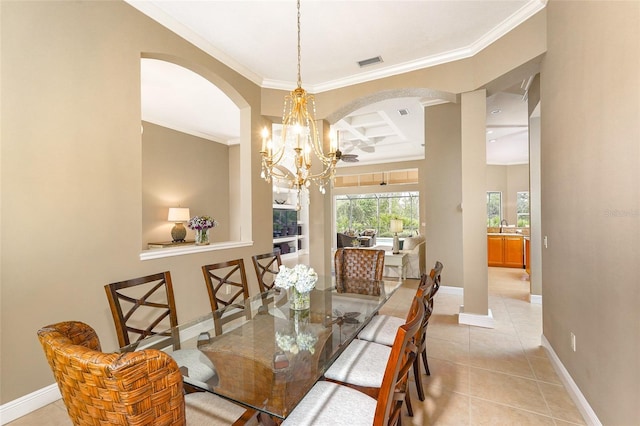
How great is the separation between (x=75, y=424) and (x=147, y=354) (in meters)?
0.37

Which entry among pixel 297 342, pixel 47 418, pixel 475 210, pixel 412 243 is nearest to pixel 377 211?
pixel 412 243

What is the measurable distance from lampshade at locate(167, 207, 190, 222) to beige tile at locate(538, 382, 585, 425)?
569 centimetres

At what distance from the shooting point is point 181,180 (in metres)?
5.95

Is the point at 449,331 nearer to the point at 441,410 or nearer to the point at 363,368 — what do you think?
the point at 441,410

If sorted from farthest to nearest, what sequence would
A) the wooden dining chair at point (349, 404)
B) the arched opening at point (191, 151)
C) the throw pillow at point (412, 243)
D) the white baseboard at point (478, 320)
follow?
the throw pillow at point (412, 243) < the arched opening at point (191, 151) < the white baseboard at point (478, 320) < the wooden dining chair at point (349, 404)

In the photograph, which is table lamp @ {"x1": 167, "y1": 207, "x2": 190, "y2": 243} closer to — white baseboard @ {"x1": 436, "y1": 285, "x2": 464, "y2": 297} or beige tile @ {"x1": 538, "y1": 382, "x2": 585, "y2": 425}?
white baseboard @ {"x1": 436, "y1": 285, "x2": 464, "y2": 297}

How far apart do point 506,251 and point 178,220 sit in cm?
758

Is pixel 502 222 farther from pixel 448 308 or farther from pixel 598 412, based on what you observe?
pixel 598 412

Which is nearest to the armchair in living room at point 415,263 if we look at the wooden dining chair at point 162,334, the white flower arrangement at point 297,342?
the white flower arrangement at point 297,342

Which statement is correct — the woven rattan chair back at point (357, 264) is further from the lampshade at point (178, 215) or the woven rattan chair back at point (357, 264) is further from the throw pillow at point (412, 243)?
the lampshade at point (178, 215)

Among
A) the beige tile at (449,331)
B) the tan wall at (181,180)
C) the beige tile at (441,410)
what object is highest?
the tan wall at (181,180)

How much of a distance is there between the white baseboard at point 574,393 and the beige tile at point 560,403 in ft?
0.10

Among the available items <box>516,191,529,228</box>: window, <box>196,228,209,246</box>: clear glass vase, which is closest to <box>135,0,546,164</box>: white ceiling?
<box>196,228,209,246</box>: clear glass vase

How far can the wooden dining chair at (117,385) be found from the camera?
66 centimetres
